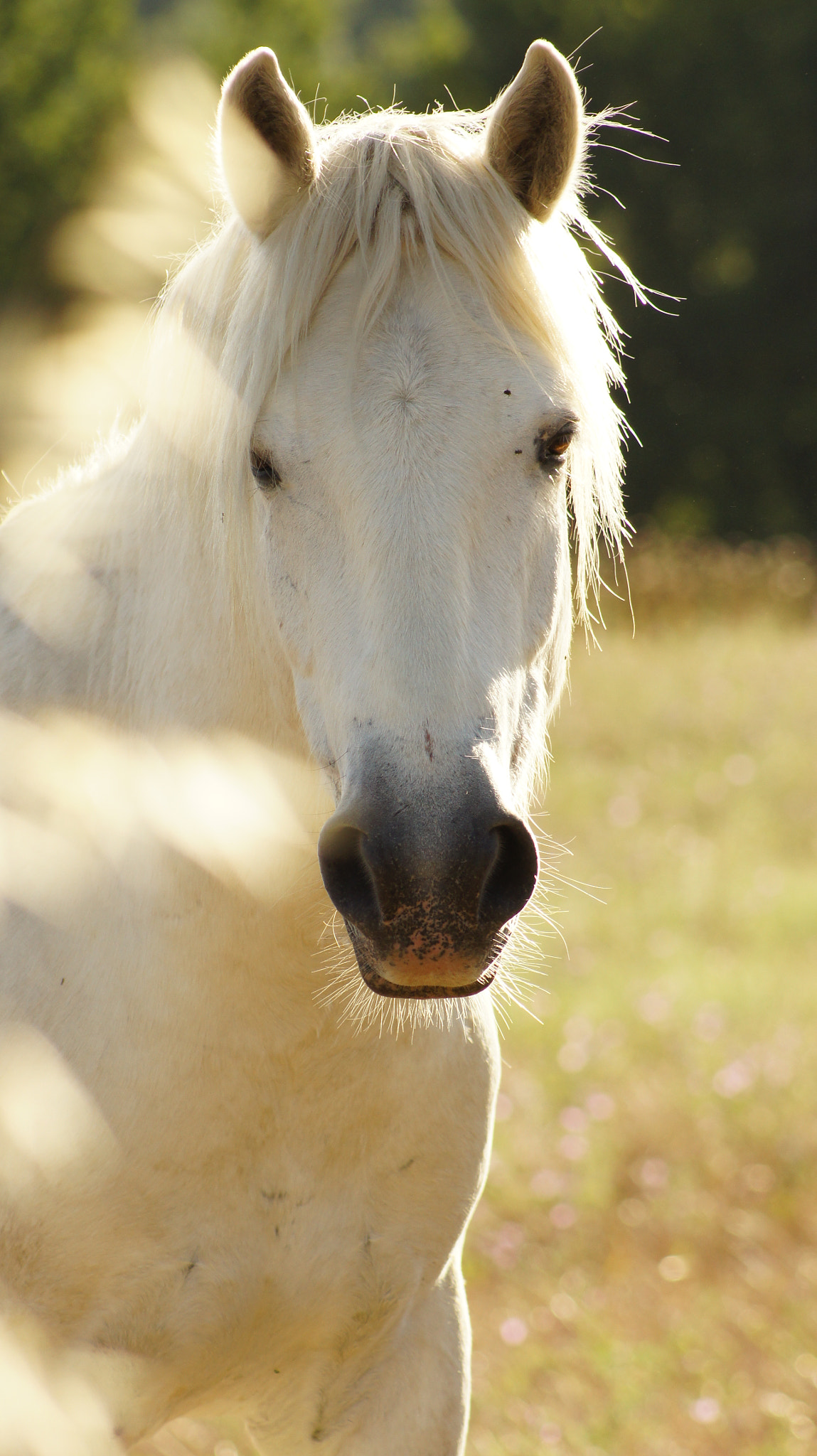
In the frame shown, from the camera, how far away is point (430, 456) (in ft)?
4.51

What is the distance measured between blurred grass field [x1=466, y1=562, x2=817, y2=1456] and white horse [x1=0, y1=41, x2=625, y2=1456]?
1066mm

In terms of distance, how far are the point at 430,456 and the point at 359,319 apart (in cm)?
22

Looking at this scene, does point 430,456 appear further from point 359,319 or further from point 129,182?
point 129,182

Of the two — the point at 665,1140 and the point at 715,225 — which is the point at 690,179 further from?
the point at 665,1140

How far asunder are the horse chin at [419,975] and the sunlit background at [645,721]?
1.37 feet

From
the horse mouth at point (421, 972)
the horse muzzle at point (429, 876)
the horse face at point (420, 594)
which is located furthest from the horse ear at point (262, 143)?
the horse mouth at point (421, 972)

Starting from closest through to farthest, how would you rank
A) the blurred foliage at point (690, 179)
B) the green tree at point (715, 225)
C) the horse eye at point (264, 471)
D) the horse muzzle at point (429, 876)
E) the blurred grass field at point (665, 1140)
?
the horse muzzle at point (429, 876)
the horse eye at point (264, 471)
the blurred grass field at point (665, 1140)
the blurred foliage at point (690, 179)
the green tree at point (715, 225)

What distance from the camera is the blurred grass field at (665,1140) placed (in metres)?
2.75

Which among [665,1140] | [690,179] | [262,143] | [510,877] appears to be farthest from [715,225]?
[510,877]

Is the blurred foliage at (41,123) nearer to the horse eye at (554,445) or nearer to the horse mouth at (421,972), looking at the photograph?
the horse eye at (554,445)

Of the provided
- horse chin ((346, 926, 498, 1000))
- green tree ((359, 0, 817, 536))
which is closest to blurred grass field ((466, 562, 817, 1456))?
horse chin ((346, 926, 498, 1000))

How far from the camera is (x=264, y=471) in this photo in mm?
1505

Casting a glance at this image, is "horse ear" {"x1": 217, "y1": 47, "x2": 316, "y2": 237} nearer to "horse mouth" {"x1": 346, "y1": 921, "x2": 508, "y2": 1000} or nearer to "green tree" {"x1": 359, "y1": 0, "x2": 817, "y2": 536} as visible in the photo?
"horse mouth" {"x1": 346, "y1": 921, "x2": 508, "y2": 1000}

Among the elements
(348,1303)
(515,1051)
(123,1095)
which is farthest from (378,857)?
(515,1051)
